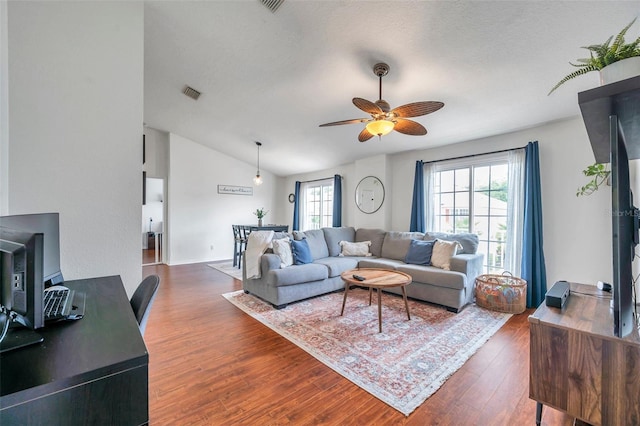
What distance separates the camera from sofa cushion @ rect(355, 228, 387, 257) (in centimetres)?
473

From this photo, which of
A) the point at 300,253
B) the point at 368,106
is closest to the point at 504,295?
the point at 300,253

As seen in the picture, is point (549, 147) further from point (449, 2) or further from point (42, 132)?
point (42, 132)

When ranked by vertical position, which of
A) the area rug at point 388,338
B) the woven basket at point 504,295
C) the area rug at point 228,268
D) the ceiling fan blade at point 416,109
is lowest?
the area rug at point 388,338

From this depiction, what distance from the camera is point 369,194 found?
5406 millimetres

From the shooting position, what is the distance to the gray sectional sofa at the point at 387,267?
328cm

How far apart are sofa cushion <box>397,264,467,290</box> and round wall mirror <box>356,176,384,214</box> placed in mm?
1810

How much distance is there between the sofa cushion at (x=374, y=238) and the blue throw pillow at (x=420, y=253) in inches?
28.5

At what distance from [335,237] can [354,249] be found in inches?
17.1

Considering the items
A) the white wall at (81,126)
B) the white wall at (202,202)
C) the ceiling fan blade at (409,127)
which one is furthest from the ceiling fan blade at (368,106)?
the white wall at (202,202)

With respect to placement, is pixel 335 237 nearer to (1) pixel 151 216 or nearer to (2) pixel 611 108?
(2) pixel 611 108

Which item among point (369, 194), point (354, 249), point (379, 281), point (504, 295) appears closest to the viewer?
point (379, 281)

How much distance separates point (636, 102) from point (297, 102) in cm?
343

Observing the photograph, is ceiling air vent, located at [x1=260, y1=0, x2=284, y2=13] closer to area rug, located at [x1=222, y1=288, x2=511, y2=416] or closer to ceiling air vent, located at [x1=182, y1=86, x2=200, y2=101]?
ceiling air vent, located at [x1=182, y1=86, x2=200, y2=101]

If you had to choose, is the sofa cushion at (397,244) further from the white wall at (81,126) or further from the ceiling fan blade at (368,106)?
the white wall at (81,126)
